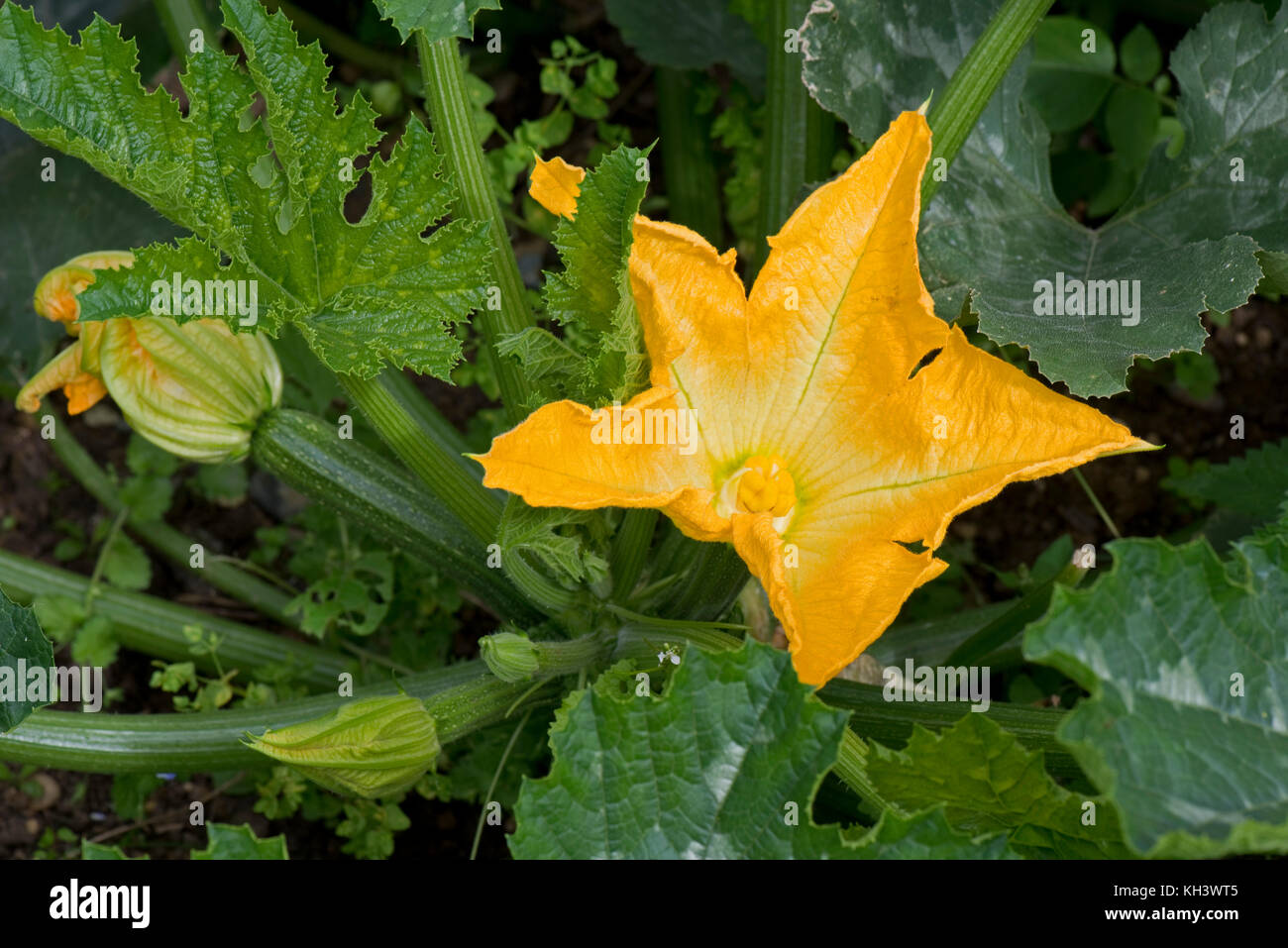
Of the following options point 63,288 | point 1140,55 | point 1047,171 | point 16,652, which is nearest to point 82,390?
point 63,288

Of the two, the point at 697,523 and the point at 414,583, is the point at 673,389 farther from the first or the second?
the point at 414,583

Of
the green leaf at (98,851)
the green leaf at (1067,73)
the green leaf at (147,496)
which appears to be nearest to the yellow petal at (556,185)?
the green leaf at (98,851)

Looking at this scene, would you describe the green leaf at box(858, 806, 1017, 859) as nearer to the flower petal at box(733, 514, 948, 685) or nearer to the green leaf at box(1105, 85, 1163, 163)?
the flower petal at box(733, 514, 948, 685)

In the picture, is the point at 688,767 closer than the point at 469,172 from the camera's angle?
Yes

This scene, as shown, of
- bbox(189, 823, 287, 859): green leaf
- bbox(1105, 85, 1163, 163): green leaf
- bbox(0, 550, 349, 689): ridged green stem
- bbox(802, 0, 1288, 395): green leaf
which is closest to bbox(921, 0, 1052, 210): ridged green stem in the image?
bbox(802, 0, 1288, 395): green leaf

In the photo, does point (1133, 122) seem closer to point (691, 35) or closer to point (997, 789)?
point (691, 35)
